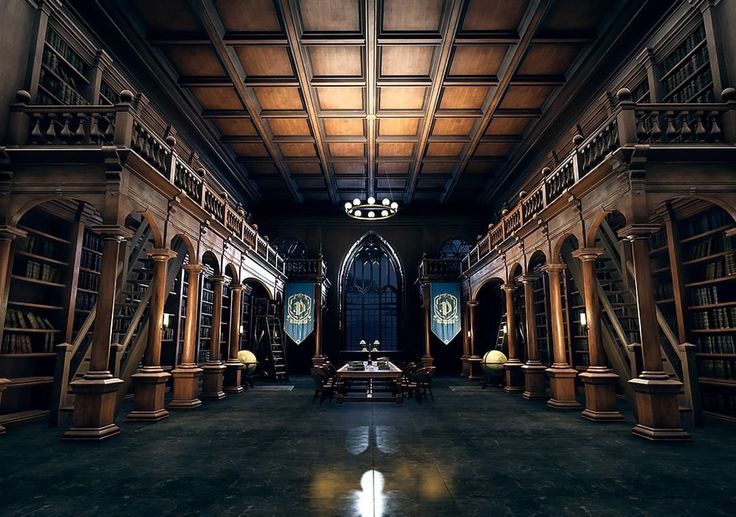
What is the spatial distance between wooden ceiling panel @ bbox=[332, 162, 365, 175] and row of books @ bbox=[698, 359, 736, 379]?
10771 millimetres

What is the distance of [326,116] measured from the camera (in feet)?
37.9

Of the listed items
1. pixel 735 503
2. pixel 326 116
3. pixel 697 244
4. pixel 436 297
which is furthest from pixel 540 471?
pixel 436 297

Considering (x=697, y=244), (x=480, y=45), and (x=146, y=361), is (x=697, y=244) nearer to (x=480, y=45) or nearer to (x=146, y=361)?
(x=480, y=45)

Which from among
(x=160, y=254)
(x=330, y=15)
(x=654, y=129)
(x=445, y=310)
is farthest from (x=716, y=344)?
(x=445, y=310)

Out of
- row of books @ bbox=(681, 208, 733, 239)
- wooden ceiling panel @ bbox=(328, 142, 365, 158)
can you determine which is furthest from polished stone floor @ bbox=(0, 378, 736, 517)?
wooden ceiling panel @ bbox=(328, 142, 365, 158)

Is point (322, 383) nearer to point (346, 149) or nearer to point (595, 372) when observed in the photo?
point (595, 372)

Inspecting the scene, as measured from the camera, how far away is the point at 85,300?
7816 millimetres

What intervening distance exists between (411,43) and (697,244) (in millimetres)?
6321

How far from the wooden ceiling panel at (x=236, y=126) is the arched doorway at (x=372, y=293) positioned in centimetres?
720

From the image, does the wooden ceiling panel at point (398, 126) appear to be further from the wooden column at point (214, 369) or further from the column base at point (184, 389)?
the column base at point (184, 389)

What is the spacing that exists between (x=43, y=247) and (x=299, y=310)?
9494 mm

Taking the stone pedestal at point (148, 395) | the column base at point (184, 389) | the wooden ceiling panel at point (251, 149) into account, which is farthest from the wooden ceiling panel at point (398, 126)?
the stone pedestal at point (148, 395)

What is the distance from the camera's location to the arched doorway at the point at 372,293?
720 inches

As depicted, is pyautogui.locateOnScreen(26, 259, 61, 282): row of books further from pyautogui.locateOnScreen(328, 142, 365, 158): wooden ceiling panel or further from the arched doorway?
the arched doorway
